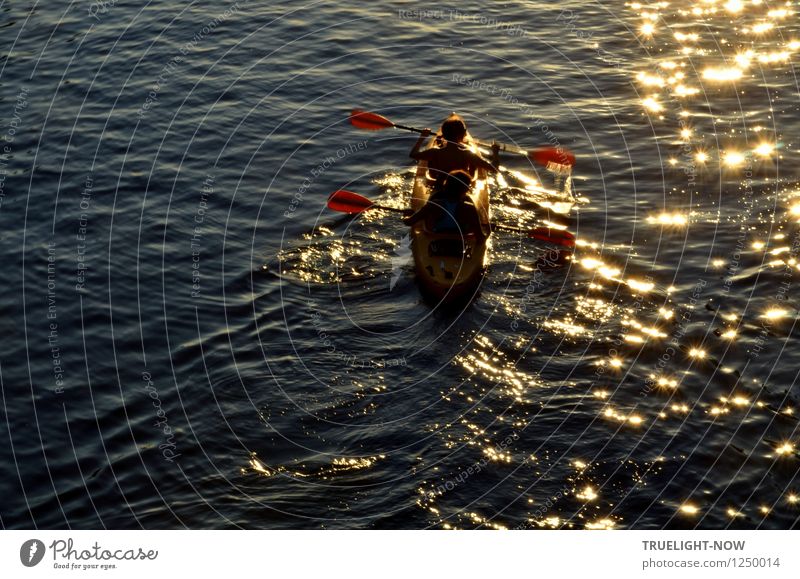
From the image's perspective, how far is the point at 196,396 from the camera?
25141 millimetres

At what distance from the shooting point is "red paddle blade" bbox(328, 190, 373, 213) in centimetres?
2997

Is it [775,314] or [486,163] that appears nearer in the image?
[775,314]

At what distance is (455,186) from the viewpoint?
94.7 ft

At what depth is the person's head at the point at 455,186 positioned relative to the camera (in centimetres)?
2875

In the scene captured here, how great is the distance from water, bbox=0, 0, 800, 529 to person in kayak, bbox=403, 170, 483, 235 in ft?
6.02

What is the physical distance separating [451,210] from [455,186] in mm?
737

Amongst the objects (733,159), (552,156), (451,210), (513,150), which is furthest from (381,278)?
(733,159)

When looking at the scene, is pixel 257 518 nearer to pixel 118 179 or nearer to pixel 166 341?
pixel 166 341

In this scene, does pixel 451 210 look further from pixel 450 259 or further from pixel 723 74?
pixel 723 74

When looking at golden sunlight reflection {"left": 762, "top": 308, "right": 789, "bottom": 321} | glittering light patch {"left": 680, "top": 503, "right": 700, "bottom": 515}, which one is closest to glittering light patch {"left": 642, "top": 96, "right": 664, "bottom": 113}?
golden sunlight reflection {"left": 762, "top": 308, "right": 789, "bottom": 321}

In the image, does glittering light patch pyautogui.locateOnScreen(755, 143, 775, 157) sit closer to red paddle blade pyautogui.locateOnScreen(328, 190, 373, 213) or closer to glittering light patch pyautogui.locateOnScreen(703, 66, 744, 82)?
Result: glittering light patch pyautogui.locateOnScreen(703, 66, 744, 82)

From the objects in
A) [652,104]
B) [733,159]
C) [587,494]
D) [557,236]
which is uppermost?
[652,104]

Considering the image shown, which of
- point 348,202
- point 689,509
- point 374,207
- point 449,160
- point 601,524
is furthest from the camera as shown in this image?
point 449,160

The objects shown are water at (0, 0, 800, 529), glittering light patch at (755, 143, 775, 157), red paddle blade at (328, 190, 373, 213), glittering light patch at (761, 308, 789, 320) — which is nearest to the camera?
water at (0, 0, 800, 529)
